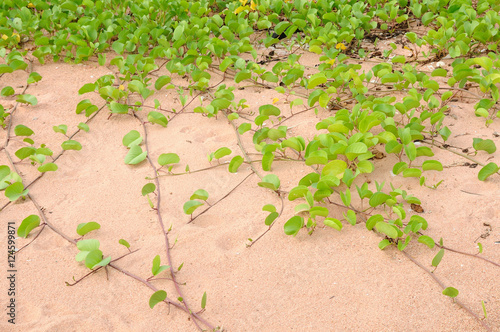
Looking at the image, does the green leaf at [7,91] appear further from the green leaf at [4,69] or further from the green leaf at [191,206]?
the green leaf at [191,206]

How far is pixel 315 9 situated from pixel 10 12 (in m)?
2.43

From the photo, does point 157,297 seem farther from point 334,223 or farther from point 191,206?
point 334,223

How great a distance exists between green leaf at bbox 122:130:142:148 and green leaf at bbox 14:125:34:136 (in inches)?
21.3

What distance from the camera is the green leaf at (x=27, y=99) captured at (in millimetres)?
2961

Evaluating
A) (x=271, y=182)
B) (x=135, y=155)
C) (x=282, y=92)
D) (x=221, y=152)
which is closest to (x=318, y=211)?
(x=271, y=182)

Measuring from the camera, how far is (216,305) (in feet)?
5.70

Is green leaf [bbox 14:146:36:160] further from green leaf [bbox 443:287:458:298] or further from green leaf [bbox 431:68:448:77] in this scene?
green leaf [bbox 431:68:448:77]

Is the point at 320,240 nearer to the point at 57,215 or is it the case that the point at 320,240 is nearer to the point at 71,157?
the point at 57,215

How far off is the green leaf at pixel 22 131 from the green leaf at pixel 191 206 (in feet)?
3.81

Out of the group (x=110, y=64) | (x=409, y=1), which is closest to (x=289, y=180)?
(x=110, y=64)

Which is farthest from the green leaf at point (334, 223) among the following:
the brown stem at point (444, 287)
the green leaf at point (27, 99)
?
the green leaf at point (27, 99)

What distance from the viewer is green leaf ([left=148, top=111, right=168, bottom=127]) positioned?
2.73 meters

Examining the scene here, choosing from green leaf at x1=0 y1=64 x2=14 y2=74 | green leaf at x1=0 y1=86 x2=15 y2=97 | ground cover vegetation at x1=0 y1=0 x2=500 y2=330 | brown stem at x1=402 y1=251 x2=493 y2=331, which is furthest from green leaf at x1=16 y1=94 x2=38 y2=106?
Answer: brown stem at x1=402 y1=251 x2=493 y2=331

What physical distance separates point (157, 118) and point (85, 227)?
2.97 ft
